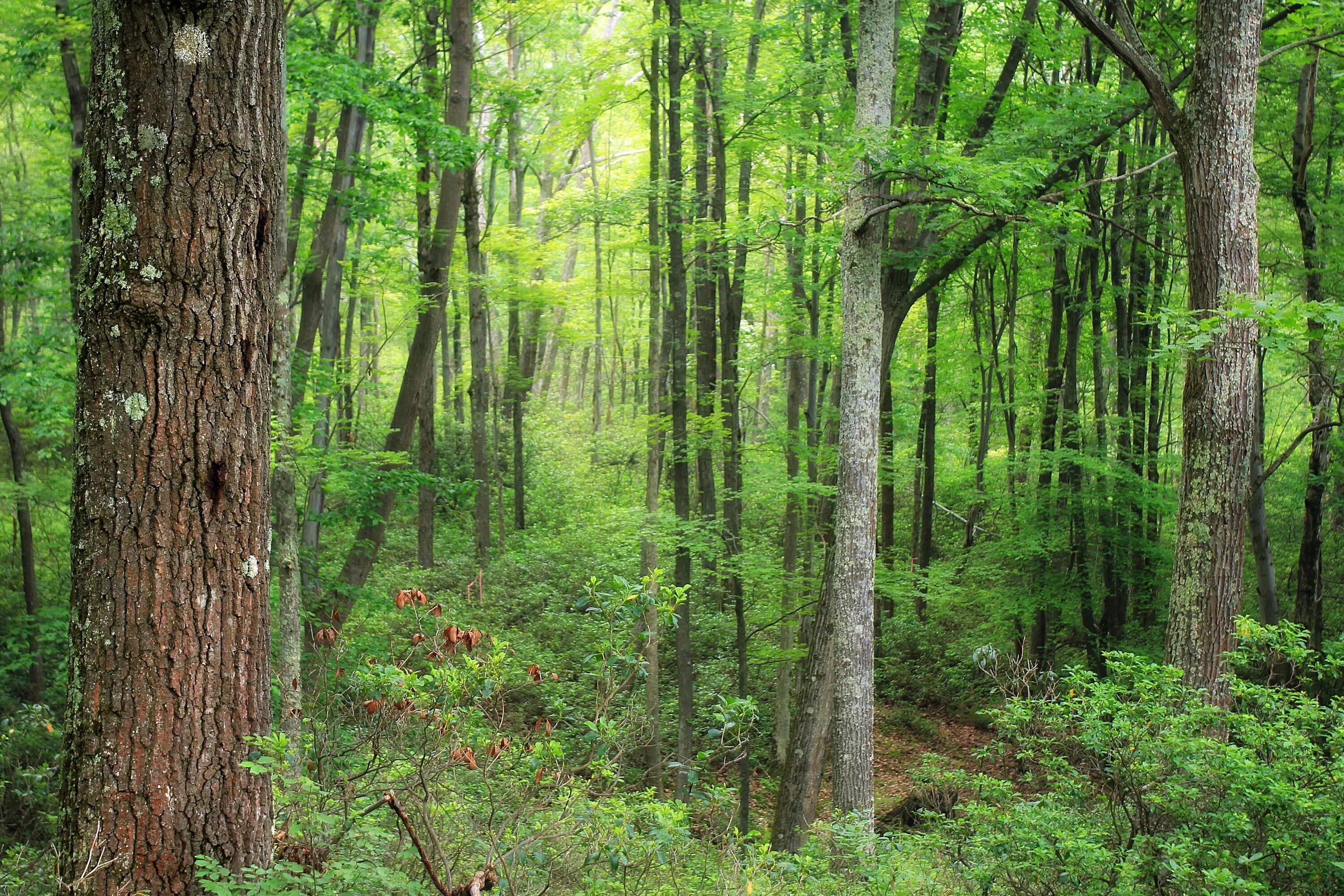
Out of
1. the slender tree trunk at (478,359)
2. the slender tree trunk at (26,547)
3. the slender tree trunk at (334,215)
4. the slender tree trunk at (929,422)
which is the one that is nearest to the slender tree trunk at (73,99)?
the slender tree trunk at (26,547)

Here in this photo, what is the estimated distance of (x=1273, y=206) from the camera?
14.1 metres

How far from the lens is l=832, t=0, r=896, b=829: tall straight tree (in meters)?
8.06

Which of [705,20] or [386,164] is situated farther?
[705,20]

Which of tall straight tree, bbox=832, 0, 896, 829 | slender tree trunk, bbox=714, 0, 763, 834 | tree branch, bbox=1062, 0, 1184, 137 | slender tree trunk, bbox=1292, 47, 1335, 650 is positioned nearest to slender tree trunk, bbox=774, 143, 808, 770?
slender tree trunk, bbox=714, 0, 763, 834

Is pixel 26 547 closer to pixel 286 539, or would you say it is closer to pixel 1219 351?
pixel 286 539

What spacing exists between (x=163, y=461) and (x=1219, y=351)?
6.90 meters

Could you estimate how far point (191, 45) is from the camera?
2.90m

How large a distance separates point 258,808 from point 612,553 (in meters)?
13.5

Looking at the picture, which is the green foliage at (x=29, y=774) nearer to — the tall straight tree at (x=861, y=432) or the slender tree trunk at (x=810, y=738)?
the tall straight tree at (x=861, y=432)

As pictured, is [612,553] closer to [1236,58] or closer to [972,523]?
[972,523]

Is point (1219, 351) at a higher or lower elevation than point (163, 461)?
higher

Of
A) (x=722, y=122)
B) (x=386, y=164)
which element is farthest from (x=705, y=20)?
(x=386, y=164)

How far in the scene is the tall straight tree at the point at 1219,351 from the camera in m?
6.50

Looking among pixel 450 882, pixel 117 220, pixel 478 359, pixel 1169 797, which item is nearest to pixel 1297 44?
pixel 1169 797
